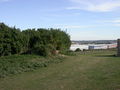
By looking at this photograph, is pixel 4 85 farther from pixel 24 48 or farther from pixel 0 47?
pixel 24 48

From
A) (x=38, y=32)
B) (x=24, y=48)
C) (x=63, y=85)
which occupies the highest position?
(x=38, y=32)

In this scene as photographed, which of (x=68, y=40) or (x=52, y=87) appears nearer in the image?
(x=52, y=87)

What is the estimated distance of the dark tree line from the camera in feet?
65.5

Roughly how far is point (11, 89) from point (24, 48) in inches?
536

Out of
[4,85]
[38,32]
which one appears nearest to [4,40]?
[38,32]

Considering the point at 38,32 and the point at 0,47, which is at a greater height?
the point at 38,32

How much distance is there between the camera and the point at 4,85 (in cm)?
1030

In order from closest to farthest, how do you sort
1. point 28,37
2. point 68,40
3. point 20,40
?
point 20,40
point 28,37
point 68,40

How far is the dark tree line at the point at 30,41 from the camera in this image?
20.0 m

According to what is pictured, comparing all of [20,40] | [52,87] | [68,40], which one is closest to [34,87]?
[52,87]

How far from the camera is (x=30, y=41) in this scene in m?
25.0

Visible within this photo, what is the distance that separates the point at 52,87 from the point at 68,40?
22891 mm

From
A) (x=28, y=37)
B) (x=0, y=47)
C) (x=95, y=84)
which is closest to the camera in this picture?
(x=95, y=84)

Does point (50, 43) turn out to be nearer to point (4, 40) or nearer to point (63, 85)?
point (4, 40)
